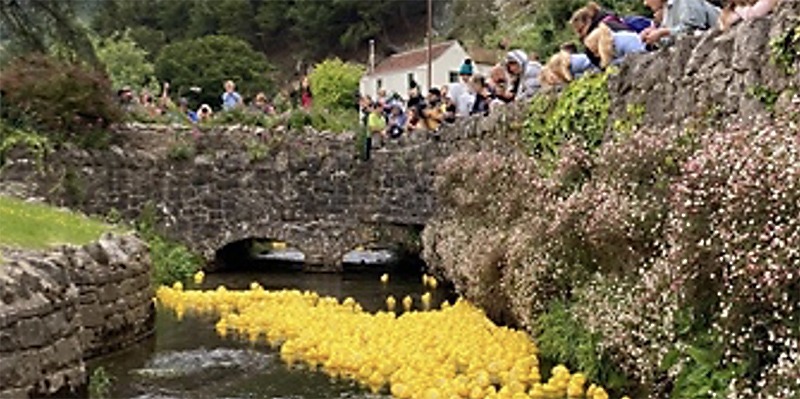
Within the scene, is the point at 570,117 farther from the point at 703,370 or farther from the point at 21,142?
the point at 21,142

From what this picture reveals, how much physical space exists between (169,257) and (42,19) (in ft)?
15.5

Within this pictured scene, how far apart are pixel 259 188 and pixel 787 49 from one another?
16517 millimetres

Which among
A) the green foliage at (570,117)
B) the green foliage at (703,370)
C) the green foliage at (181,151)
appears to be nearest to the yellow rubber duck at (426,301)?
the green foliage at (570,117)

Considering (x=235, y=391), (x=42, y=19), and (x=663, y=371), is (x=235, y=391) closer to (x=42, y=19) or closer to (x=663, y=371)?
(x=663, y=371)

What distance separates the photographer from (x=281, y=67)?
250 ft

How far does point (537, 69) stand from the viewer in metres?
15.9

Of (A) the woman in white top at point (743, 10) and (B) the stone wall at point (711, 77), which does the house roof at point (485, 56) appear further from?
(A) the woman in white top at point (743, 10)

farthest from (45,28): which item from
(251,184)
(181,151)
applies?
(251,184)

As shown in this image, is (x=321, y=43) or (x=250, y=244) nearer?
(x=250, y=244)

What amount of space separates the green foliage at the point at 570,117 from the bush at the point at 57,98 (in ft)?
34.2

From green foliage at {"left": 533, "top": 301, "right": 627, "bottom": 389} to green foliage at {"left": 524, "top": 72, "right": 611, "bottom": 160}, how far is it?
73.4 inches

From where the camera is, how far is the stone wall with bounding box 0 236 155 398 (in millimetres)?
8094

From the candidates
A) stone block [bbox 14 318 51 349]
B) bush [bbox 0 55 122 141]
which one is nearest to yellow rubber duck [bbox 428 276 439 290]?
bush [bbox 0 55 122 141]

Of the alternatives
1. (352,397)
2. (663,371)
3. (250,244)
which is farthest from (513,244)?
(250,244)
